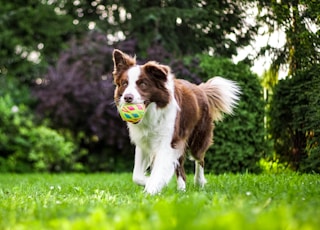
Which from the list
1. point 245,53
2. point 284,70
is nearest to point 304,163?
point 284,70

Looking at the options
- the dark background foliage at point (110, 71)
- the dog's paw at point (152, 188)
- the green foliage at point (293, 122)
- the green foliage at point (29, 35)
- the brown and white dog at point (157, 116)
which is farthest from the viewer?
the green foliage at point (29, 35)

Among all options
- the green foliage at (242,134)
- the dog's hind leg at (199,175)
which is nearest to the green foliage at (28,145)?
the green foliage at (242,134)

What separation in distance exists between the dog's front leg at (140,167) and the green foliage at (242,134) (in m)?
4.63

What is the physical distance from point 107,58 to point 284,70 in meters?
6.43

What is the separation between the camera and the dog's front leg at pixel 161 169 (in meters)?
5.25

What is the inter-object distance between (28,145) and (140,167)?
28.2 ft

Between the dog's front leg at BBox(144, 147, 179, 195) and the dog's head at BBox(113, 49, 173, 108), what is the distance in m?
0.53

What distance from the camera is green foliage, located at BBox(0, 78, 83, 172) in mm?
13539

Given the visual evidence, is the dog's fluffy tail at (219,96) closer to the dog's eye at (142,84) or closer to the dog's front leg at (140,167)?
the dog's front leg at (140,167)

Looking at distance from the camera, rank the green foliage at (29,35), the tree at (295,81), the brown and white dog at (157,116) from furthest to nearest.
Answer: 1. the green foliage at (29,35)
2. the tree at (295,81)
3. the brown and white dog at (157,116)

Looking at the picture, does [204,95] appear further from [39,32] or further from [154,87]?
[39,32]

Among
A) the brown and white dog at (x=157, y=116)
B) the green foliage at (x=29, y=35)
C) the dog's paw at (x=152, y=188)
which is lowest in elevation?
the dog's paw at (x=152, y=188)

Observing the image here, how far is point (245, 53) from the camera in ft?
35.6

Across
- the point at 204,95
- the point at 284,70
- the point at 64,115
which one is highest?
the point at 284,70
